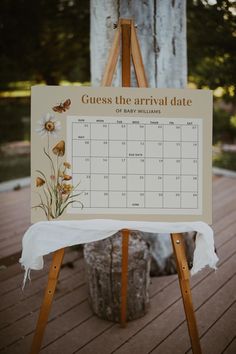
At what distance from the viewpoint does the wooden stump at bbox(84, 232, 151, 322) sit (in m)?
1.96

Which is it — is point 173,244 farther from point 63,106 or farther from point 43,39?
point 43,39

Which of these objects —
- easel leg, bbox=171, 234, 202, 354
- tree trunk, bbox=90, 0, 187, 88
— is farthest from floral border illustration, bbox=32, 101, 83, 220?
tree trunk, bbox=90, 0, 187, 88

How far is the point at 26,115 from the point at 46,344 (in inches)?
184

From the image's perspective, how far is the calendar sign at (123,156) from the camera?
157 centimetres

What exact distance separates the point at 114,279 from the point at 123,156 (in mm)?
664

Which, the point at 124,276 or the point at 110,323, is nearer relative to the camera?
the point at 124,276

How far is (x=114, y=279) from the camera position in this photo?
1.96 m

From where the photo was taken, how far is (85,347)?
1.79 metres

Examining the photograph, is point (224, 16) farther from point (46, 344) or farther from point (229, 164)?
point (229, 164)

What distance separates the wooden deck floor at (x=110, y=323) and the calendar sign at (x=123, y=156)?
0.61m

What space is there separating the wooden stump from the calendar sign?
1.50ft

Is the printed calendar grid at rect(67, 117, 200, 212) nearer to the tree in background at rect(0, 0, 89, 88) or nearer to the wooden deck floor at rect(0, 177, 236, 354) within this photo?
the wooden deck floor at rect(0, 177, 236, 354)

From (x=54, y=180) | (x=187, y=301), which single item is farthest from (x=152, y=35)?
(x=187, y=301)

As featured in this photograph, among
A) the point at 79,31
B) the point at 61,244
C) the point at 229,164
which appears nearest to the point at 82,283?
the point at 61,244
